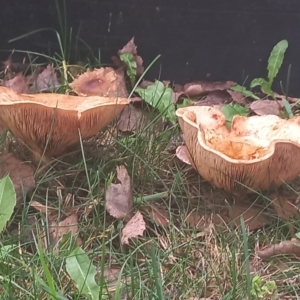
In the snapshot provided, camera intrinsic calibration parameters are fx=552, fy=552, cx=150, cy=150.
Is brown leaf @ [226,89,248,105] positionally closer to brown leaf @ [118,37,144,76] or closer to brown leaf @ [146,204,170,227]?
brown leaf @ [118,37,144,76]

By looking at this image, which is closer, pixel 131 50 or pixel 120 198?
pixel 120 198

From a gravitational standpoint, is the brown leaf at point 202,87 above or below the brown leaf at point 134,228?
above

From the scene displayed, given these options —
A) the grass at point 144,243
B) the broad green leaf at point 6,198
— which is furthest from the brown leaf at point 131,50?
the broad green leaf at point 6,198

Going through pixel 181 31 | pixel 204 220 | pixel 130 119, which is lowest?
pixel 204 220

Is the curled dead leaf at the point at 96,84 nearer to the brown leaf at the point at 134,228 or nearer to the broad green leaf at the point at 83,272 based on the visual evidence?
the brown leaf at the point at 134,228

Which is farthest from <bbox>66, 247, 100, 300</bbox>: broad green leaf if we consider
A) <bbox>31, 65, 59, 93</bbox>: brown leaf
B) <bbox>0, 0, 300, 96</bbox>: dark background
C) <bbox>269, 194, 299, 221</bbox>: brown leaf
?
<bbox>0, 0, 300, 96</bbox>: dark background

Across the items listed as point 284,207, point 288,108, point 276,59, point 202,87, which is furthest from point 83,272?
point 276,59

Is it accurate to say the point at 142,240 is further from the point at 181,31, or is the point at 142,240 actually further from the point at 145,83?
the point at 181,31
